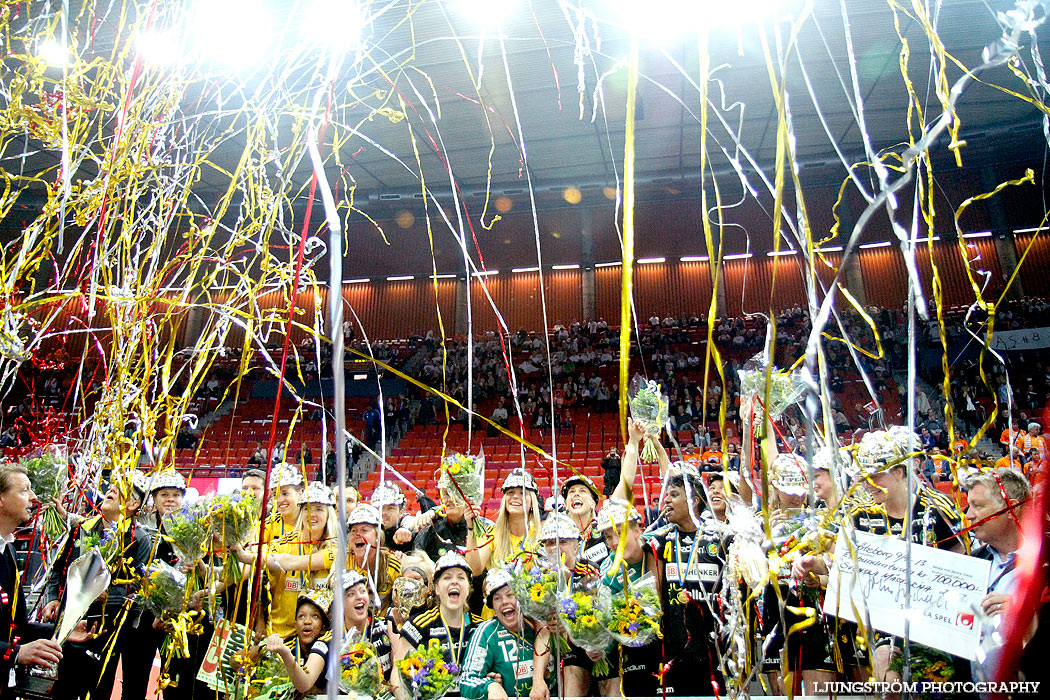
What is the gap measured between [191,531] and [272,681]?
71cm

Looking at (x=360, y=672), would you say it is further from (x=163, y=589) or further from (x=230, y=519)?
(x=163, y=589)

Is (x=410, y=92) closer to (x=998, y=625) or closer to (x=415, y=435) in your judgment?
(x=415, y=435)

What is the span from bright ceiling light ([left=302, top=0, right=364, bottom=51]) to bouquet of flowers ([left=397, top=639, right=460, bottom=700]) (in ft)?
5.82

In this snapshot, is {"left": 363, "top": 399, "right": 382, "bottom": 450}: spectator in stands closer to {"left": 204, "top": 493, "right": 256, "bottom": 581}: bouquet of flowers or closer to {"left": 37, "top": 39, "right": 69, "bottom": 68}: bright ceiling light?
{"left": 204, "top": 493, "right": 256, "bottom": 581}: bouquet of flowers

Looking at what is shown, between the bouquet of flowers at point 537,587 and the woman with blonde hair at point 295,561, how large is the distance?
855 mm

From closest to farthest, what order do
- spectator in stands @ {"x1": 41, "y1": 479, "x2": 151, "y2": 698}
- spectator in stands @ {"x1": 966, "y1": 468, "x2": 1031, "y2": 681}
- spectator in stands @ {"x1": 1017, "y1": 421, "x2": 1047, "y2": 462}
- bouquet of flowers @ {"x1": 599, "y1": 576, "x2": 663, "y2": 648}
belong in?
spectator in stands @ {"x1": 966, "y1": 468, "x2": 1031, "y2": 681}
bouquet of flowers @ {"x1": 599, "y1": 576, "x2": 663, "y2": 648}
spectator in stands @ {"x1": 41, "y1": 479, "x2": 151, "y2": 698}
spectator in stands @ {"x1": 1017, "y1": 421, "x2": 1047, "y2": 462}

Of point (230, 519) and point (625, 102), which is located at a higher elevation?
point (625, 102)

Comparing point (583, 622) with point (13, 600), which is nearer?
point (583, 622)

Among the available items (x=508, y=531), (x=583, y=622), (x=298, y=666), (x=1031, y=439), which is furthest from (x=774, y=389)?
(x=1031, y=439)

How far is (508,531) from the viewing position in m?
3.08

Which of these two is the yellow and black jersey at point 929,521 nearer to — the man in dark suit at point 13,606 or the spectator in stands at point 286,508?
the spectator in stands at point 286,508

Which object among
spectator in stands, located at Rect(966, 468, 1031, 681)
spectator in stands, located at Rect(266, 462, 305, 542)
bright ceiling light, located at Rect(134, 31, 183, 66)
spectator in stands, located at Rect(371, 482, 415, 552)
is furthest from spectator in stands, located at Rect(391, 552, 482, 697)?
bright ceiling light, located at Rect(134, 31, 183, 66)

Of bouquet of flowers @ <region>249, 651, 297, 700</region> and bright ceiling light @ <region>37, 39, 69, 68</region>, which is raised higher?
bright ceiling light @ <region>37, 39, 69, 68</region>

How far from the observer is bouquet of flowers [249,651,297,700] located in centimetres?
210
